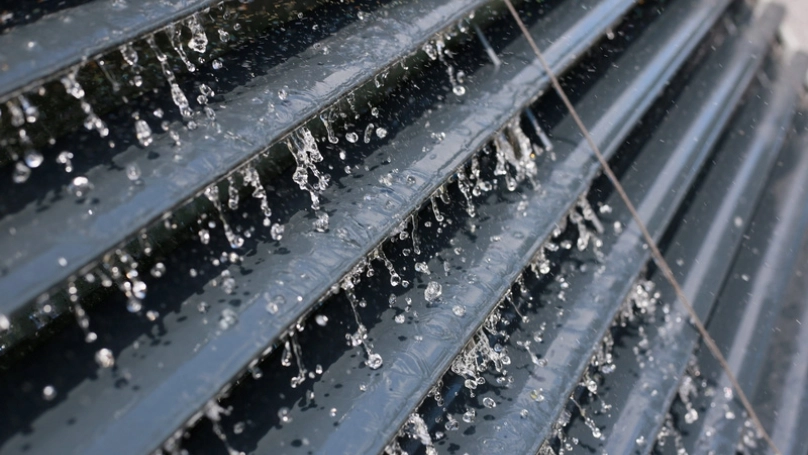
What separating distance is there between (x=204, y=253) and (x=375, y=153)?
490 mm

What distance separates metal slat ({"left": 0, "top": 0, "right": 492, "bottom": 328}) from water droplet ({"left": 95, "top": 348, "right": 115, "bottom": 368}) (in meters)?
0.13

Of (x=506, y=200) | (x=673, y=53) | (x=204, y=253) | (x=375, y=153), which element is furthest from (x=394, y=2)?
(x=673, y=53)

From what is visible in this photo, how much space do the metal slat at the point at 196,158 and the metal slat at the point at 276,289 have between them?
0.19m

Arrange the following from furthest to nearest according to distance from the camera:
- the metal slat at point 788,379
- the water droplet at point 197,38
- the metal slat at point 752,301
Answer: the metal slat at point 788,379 → the metal slat at point 752,301 → the water droplet at point 197,38

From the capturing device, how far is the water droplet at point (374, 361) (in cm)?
132

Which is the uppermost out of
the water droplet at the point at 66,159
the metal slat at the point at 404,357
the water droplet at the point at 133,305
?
the water droplet at the point at 66,159

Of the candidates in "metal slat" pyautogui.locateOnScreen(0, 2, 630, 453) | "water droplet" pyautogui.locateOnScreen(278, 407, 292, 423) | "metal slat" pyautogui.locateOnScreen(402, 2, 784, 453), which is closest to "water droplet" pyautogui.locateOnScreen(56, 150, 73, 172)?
"metal slat" pyautogui.locateOnScreen(0, 2, 630, 453)

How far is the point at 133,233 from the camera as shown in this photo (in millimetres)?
1000

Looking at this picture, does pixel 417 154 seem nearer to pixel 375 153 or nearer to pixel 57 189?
pixel 375 153

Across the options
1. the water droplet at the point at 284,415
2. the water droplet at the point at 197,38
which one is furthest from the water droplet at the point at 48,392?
the water droplet at the point at 197,38

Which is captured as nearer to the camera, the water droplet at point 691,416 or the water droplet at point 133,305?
the water droplet at point 133,305

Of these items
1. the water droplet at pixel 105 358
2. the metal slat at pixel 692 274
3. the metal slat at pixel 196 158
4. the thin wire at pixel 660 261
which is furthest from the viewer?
the thin wire at pixel 660 261

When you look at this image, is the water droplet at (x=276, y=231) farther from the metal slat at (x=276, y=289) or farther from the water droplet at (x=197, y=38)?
the water droplet at (x=197, y=38)

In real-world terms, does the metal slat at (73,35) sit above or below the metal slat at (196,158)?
above
